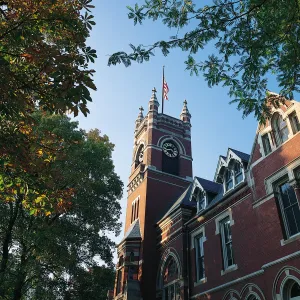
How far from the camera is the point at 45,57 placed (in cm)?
625

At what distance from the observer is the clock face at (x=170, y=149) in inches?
1278

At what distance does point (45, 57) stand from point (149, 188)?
23148 mm

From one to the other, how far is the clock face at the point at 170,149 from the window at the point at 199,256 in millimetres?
13127

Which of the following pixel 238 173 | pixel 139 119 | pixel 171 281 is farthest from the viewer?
pixel 139 119

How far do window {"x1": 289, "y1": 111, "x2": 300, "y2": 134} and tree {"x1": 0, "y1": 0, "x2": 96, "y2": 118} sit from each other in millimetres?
10583

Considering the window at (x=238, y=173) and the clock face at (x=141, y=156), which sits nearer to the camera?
the window at (x=238, y=173)

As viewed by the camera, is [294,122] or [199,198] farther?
[199,198]

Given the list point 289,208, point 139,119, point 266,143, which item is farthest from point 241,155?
point 139,119

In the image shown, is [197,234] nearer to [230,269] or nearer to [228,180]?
[228,180]

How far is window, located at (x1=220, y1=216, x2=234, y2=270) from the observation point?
16844mm

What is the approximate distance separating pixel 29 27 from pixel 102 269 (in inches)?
672

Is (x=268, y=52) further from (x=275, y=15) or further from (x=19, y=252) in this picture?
(x=19, y=252)

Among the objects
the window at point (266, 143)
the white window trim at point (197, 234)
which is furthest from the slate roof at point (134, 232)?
the window at point (266, 143)

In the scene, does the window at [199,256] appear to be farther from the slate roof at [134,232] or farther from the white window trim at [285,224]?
the white window trim at [285,224]
